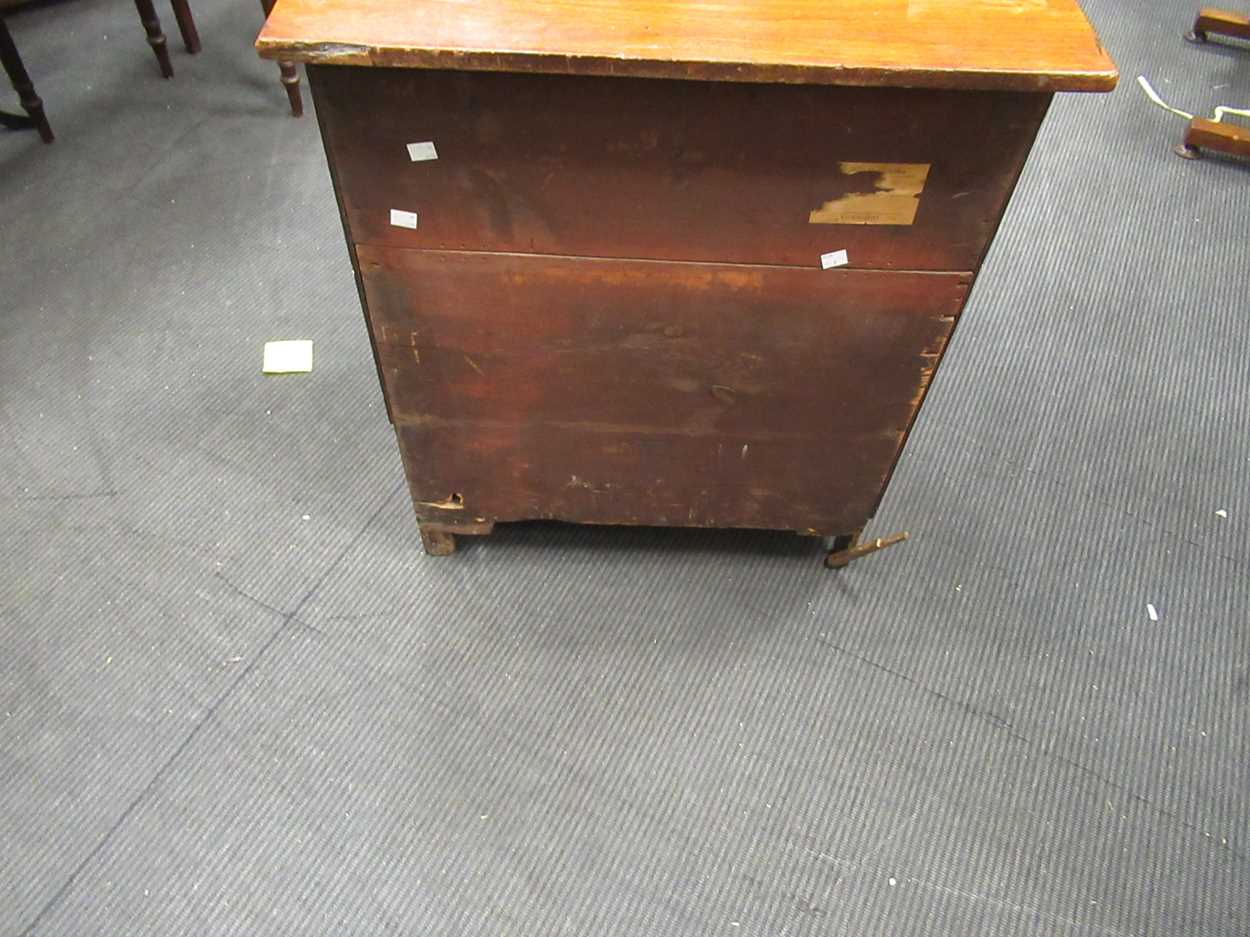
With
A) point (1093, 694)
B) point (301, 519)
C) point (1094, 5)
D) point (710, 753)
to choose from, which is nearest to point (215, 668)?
point (301, 519)

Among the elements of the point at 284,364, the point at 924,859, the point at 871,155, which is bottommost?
the point at 924,859

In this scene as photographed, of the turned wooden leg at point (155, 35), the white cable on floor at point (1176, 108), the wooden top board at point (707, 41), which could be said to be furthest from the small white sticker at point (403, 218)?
the white cable on floor at point (1176, 108)

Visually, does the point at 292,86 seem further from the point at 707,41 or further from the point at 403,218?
the point at 707,41

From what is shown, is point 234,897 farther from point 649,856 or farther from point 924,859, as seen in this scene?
point 924,859

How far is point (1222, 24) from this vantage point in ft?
8.36

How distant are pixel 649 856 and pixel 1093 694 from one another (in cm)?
73

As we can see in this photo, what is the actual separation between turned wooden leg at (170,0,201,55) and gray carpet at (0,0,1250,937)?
2.50 ft

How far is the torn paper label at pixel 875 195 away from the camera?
90cm

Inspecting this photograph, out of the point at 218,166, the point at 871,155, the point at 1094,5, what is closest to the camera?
the point at 871,155

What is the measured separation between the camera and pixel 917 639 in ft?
4.56

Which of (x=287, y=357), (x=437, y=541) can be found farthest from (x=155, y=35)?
(x=437, y=541)

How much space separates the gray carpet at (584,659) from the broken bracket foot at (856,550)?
0.04m

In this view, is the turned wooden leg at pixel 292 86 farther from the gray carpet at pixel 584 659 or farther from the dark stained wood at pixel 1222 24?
the dark stained wood at pixel 1222 24

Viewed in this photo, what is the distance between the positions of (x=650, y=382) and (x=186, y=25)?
6.65 ft
